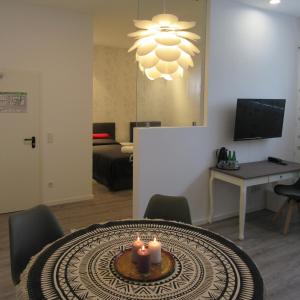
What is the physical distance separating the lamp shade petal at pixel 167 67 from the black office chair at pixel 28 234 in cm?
131

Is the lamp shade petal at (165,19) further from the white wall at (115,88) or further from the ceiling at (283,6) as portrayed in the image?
the white wall at (115,88)

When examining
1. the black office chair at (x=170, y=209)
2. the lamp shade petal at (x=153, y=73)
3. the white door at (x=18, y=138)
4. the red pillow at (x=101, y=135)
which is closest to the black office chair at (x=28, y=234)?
the black office chair at (x=170, y=209)

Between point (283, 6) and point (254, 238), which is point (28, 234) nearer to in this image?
point (254, 238)

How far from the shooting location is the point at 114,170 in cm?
562

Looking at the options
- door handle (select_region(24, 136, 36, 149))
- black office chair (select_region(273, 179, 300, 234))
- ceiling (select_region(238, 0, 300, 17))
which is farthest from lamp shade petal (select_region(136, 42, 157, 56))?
door handle (select_region(24, 136, 36, 149))

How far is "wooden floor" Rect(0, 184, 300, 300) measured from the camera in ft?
9.34

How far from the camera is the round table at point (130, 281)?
143cm

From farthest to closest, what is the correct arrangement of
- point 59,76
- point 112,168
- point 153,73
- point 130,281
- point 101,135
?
1. point 101,135
2. point 112,168
3. point 59,76
4. point 153,73
5. point 130,281

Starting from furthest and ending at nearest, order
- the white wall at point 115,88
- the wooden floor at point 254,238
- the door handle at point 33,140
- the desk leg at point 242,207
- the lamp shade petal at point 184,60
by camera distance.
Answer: the white wall at point 115,88, the door handle at point 33,140, the desk leg at point 242,207, the wooden floor at point 254,238, the lamp shade petal at point 184,60

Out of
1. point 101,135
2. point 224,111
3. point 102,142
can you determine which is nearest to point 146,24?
point 224,111

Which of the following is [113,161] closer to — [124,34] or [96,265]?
[124,34]

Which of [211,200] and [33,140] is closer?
[211,200]

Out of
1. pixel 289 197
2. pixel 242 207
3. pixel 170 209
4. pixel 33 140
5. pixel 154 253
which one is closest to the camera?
pixel 154 253

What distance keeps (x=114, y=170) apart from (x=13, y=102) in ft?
6.62
